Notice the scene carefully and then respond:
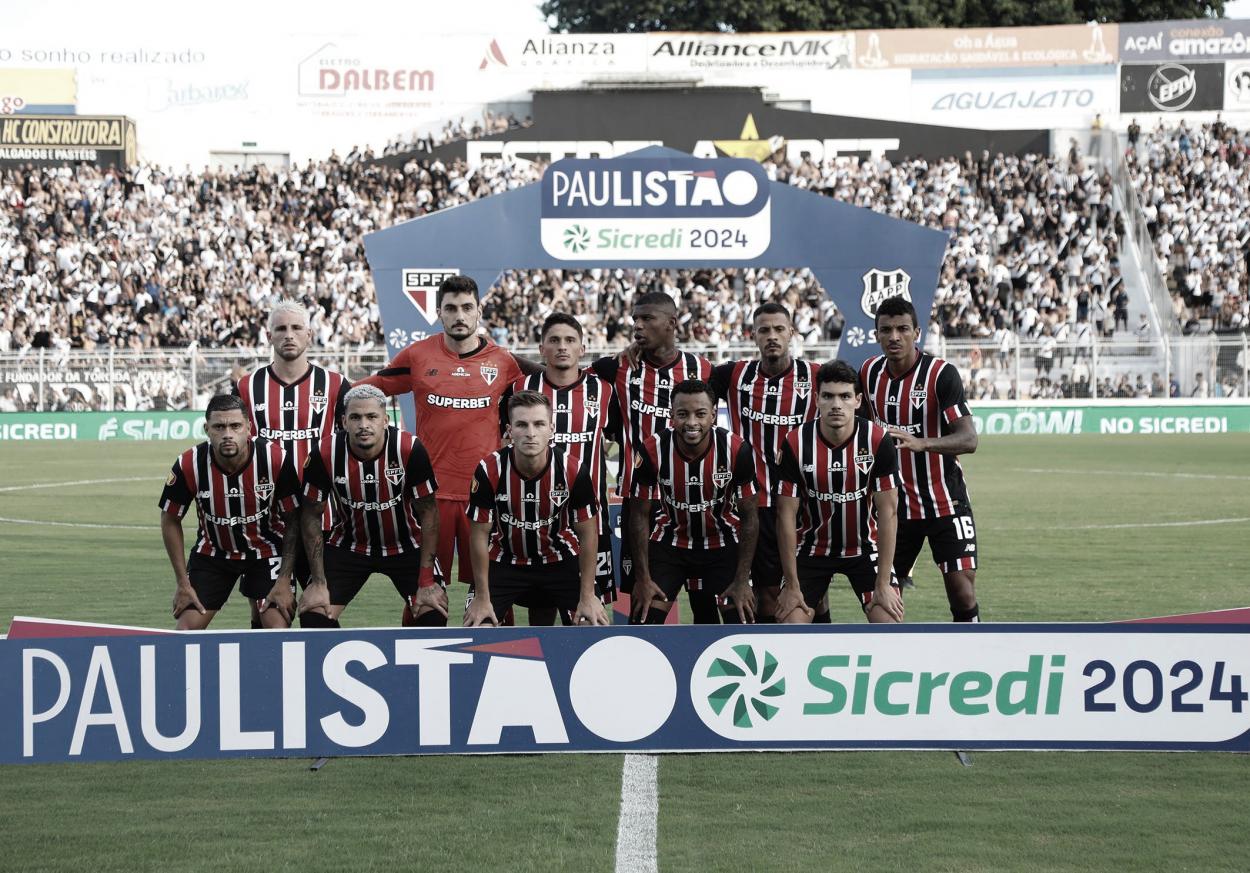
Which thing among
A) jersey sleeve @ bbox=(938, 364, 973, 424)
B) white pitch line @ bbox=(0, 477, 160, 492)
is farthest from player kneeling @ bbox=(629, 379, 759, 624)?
white pitch line @ bbox=(0, 477, 160, 492)

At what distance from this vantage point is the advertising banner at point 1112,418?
94.6ft

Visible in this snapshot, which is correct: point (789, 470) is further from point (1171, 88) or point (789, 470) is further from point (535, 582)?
point (1171, 88)

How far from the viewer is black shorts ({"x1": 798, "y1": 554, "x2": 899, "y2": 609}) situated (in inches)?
259

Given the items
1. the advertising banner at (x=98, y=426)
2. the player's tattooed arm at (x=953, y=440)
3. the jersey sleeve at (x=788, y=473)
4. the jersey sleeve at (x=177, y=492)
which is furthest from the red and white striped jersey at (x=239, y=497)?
the advertising banner at (x=98, y=426)

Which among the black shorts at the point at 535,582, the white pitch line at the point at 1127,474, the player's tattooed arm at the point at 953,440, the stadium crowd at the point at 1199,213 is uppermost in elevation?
the stadium crowd at the point at 1199,213

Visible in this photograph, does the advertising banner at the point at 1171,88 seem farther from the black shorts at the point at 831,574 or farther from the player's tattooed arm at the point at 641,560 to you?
the player's tattooed arm at the point at 641,560

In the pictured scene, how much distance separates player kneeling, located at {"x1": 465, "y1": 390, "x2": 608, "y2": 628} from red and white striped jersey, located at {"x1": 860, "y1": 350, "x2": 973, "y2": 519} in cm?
162

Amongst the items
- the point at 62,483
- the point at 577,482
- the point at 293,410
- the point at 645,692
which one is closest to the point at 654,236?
the point at 293,410

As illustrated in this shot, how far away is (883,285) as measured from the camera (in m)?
14.4

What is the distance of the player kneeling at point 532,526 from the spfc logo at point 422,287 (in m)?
7.76

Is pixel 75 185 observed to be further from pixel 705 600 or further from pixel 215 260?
pixel 705 600

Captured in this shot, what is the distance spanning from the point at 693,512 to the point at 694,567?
0.91 ft

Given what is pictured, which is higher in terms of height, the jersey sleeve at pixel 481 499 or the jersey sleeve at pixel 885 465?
the jersey sleeve at pixel 885 465

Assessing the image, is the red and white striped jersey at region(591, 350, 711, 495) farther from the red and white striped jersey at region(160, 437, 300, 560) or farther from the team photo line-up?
the red and white striped jersey at region(160, 437, 300, 560)
